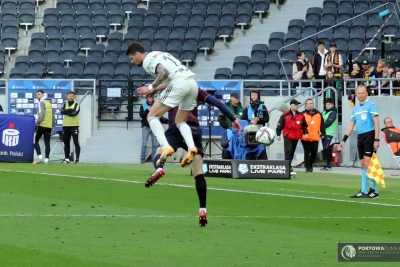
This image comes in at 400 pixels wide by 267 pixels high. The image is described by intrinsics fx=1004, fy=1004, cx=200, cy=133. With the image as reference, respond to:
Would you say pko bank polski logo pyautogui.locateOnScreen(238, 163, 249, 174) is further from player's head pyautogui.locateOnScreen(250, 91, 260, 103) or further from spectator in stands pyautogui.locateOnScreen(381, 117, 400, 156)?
spectator in stands pyautogui.locateOnScreen(381, 117, 400, 156)

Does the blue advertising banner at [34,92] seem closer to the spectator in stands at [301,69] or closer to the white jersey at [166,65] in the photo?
the spectator in stands at [301,69]

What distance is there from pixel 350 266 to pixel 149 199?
7.54 m

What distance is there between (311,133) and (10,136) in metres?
8.77

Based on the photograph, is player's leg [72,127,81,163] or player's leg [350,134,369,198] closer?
player's leg [350,134,369,198]

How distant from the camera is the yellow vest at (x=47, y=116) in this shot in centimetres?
2859

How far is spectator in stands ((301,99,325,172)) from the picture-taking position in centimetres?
2625

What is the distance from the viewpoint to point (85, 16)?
126ft

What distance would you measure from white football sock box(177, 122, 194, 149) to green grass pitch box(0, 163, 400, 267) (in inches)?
40.0

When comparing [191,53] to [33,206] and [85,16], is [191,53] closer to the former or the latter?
[85,16]

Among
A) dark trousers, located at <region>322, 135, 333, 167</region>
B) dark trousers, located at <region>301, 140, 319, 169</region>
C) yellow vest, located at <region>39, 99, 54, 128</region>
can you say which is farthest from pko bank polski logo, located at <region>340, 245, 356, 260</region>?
yellow vest, located at <region>39, 99, 54, 128</region>

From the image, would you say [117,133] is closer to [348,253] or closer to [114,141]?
[114,141]

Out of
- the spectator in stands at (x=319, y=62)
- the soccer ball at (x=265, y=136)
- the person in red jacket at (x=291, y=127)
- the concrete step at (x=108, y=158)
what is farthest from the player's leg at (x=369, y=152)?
the concrete step at (x=108, y=158)

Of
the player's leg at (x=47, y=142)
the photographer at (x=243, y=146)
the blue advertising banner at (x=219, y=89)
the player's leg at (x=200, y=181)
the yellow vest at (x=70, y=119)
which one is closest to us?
the player's leg at (x=200, y=181)

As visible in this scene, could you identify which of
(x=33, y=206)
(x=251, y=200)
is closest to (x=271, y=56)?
(x=251, y=200)
